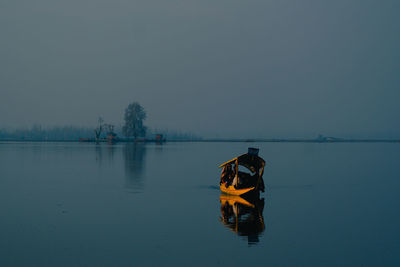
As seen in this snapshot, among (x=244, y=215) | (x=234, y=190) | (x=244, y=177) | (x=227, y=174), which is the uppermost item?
(x=227, y=174)

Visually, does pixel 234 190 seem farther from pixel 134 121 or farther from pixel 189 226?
pixel 134 121

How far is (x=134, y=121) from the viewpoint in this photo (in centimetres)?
15200

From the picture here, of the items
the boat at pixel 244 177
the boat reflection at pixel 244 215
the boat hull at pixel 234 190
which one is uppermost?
the boat at pixel 244 177

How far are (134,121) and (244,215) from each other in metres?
132

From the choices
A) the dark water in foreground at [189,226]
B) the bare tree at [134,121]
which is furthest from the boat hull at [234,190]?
the bare tree at [134,121]

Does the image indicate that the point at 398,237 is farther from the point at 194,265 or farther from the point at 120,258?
the point at 120,258

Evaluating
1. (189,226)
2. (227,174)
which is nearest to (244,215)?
(189,226)

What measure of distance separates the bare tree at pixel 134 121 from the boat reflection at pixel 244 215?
408 feet

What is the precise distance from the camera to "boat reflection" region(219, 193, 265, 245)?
725 inches

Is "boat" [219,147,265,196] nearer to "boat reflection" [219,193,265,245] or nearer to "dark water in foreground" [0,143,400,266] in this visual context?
"boat reflection" [219,193,265,245]

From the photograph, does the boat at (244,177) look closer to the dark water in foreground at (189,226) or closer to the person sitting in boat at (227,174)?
the person sitting in boat at (227,174)

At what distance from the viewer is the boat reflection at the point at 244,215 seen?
18403mm

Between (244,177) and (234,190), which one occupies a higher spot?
(244,177)

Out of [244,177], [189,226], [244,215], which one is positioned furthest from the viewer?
[244,177]
